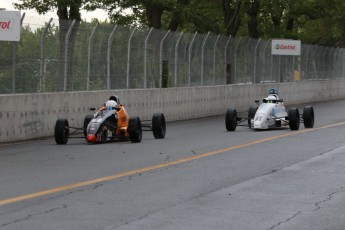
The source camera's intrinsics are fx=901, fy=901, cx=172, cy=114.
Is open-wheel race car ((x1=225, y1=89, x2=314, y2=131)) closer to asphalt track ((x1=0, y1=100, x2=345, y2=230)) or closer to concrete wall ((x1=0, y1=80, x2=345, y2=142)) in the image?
asphalt track ((x1=0, y1=100, x2=345, y2=230))

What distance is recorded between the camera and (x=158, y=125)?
67.3ft

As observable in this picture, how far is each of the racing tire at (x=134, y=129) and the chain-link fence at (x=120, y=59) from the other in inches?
133

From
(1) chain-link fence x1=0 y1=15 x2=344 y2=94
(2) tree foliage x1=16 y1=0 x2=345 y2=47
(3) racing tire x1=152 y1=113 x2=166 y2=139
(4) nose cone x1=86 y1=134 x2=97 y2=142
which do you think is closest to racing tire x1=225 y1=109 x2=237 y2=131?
(3) racing tire x1=152 y1=113 x2=166 y2=139

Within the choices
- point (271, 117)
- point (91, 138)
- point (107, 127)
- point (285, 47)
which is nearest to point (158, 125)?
point (107, 127)

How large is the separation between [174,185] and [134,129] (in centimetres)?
742

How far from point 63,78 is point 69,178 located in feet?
37.0

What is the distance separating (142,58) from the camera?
28.5 meters

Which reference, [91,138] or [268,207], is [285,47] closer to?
[91,138]

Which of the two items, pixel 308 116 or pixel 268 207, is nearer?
pixel 268 207

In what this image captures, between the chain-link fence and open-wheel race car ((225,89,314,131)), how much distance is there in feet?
13.6

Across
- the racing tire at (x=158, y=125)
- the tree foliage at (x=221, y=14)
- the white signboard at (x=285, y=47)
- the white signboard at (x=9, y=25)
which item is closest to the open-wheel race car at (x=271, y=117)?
the racing tire at (x=158, y=125)

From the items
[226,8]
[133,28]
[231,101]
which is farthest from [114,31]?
[226,8]

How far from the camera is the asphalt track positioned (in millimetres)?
8984

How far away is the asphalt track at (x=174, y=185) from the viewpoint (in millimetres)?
8984
